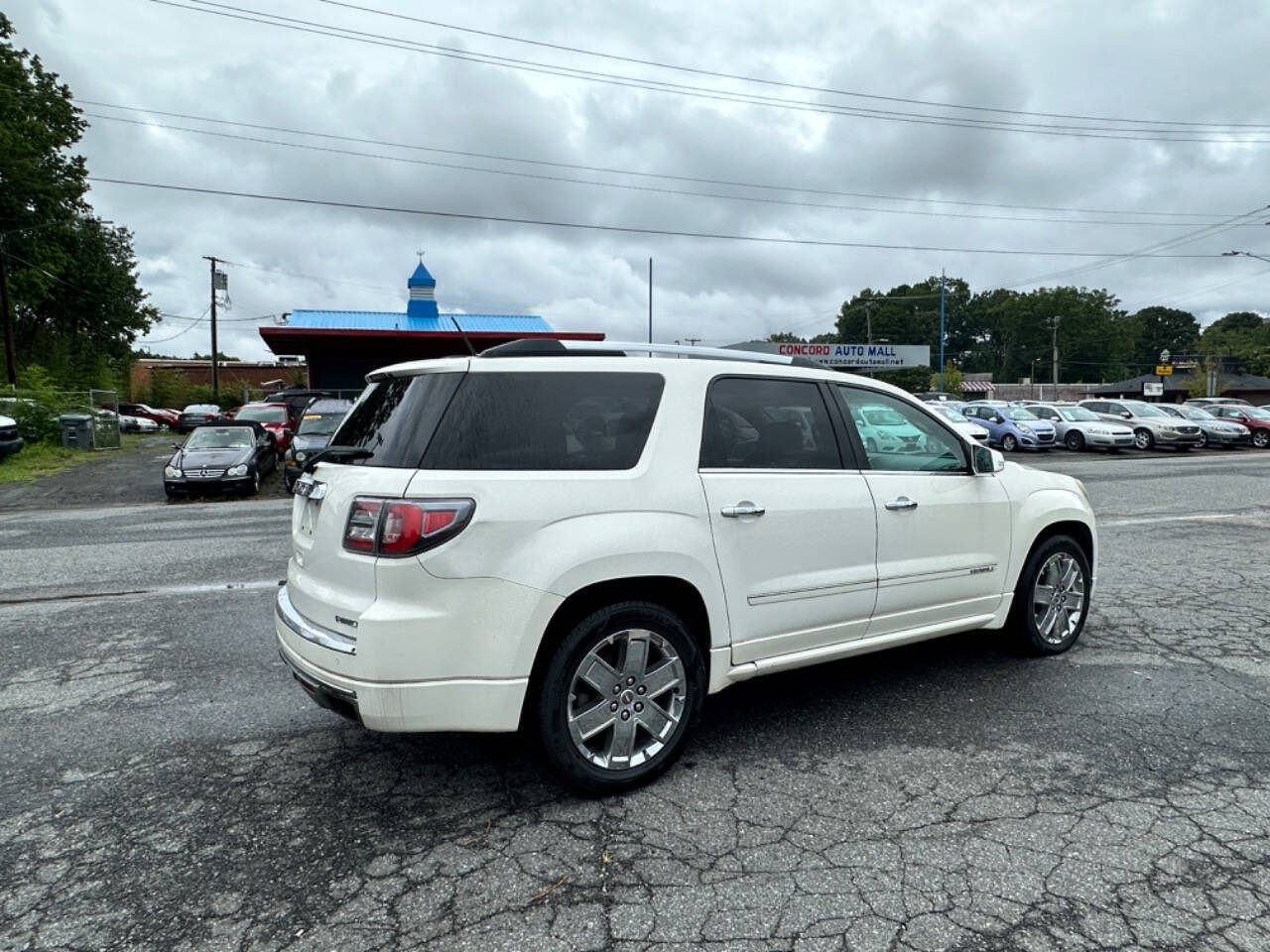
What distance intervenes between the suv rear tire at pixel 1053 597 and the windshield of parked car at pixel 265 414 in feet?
64.9

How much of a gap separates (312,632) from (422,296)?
91.6 feet

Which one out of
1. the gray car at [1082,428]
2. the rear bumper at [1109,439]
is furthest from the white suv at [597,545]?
the gray car at [1082,428]

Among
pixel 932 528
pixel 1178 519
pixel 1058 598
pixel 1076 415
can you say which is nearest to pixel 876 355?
pixel 1076 415

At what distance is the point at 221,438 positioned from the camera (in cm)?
1622

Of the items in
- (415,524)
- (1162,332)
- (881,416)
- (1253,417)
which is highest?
(1162,332)

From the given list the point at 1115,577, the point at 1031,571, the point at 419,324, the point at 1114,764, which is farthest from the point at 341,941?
the point at 419,324

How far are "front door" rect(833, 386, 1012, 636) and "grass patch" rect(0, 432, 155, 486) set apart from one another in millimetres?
19339

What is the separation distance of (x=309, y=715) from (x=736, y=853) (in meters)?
2.33

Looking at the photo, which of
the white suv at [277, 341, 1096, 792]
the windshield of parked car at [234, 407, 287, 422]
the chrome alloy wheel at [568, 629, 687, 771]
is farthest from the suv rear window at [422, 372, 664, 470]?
the windshield of parked car at [234, 407, 287, 422]

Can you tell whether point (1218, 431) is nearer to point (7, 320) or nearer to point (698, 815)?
point (698, 815)

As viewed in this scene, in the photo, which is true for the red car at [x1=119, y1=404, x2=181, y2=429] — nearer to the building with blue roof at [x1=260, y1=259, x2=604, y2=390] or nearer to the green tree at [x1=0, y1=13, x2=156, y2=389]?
the green tree at [x1=0, y1=13, x2=156, y2=389]

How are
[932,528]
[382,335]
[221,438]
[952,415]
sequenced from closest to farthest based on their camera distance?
1. [932,528]
2. [221,438]
3. [382,335]
4. [952,415]

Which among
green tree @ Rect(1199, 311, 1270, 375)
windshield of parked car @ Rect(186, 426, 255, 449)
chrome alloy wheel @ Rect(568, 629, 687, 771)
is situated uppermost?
green tree @ Rect(1199, 311, 1270, 375)

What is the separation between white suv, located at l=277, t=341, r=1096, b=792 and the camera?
9.52ft
